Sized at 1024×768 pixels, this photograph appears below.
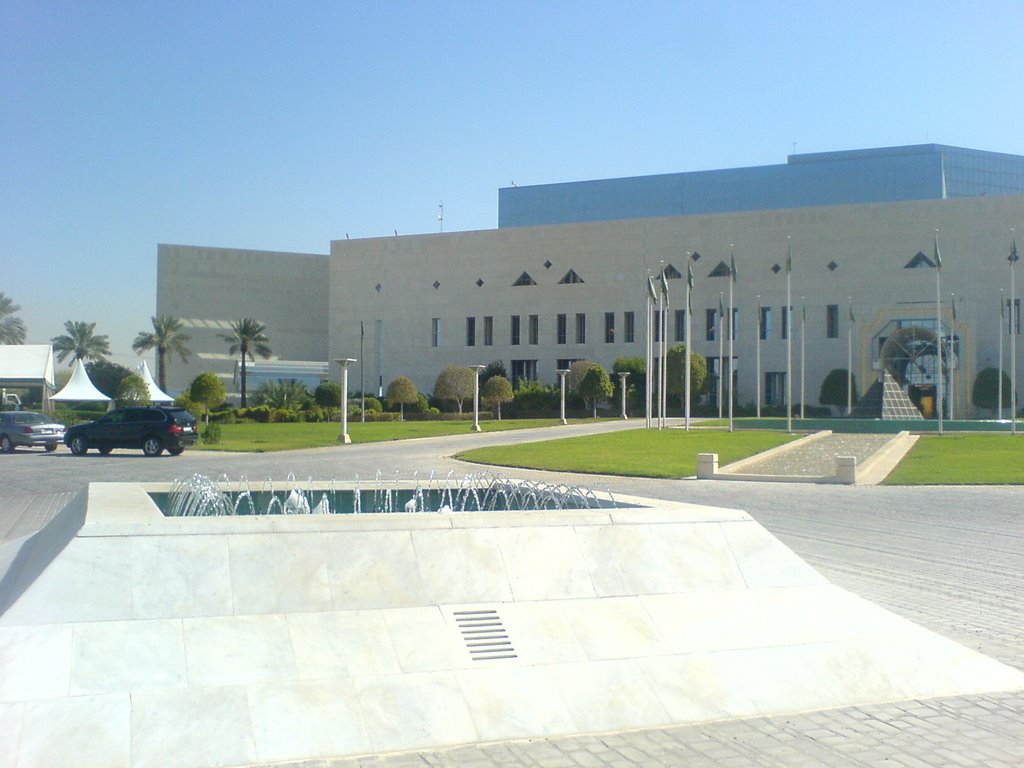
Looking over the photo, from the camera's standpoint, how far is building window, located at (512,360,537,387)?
83.1 m

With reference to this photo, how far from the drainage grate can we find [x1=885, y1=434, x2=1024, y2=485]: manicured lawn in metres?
19.6

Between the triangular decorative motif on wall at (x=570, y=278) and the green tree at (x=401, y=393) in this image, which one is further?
the triangular decorative motif on wall at (x=570, y=278)

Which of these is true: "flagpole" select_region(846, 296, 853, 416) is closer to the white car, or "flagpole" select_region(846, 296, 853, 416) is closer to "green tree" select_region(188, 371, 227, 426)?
"green tree" select_region(188, 371, 227, 426)

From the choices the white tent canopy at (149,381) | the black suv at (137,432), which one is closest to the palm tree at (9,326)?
the white tent canopy at (149,381)

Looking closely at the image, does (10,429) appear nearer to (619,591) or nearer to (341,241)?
(619,591)

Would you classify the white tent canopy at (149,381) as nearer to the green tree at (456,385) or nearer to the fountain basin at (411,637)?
the green tree at (456,385)

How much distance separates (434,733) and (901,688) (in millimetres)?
3288

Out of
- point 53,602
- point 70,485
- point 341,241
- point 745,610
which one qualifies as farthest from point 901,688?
point 341,241

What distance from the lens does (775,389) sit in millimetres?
76188

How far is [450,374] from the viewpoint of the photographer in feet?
234

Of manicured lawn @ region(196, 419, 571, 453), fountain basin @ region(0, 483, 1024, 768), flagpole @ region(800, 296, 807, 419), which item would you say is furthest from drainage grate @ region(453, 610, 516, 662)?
flagpole @ region(800, 296, 807, 419)

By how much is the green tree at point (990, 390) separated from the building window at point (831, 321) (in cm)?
1005

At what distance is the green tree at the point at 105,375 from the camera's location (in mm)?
83625

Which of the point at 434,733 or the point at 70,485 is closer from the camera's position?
the point at 434,733
